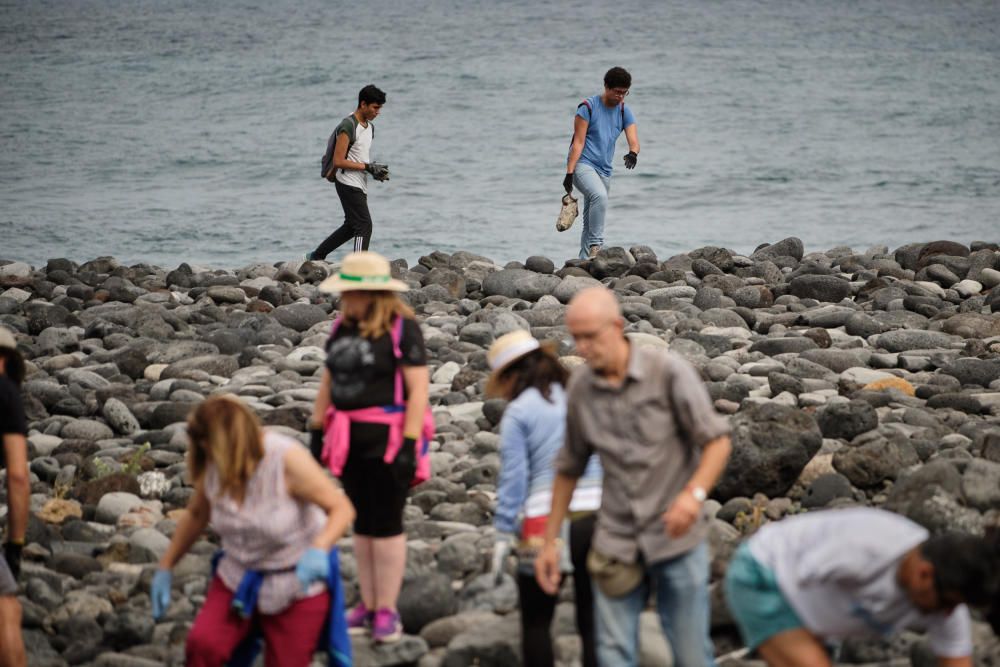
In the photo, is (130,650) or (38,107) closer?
(130,650)

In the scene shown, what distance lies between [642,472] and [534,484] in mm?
919

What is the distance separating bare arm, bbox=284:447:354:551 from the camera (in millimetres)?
Answer: 5328

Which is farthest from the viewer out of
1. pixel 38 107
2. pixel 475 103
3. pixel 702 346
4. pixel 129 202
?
pixel 38 107

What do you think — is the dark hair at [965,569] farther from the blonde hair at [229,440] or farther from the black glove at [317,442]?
the black glove at [317,442]

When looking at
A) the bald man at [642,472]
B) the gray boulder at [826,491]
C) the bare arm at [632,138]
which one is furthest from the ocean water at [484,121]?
the bald man at [642,472]

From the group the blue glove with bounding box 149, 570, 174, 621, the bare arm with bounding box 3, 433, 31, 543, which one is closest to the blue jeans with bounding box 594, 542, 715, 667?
the blue glove with bounding box 149, 570, 174, 621

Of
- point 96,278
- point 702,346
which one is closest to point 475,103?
point 96,278

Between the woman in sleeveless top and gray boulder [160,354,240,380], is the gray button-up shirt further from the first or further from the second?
gray boulder [160,354,240,380]

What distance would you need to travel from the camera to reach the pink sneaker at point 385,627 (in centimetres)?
641

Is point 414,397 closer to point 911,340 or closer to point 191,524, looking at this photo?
point 191,524

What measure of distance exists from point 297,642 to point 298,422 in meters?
5.04

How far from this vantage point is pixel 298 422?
34.1 feet

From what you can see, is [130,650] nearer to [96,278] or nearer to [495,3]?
[96,278]

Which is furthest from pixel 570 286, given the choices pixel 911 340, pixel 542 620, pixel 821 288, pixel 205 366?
pixel 542 620
